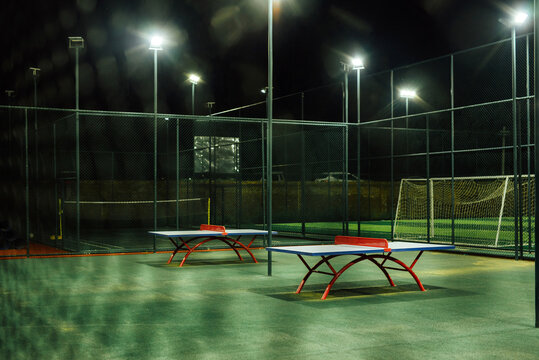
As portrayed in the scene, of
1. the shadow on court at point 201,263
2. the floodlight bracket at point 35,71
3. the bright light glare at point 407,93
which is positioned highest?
the floodlight bracket at point 35,71

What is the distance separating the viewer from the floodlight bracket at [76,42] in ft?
48.2

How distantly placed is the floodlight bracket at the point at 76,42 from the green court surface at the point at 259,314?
544 cm

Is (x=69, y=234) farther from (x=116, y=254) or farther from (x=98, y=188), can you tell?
(x=116, y=254)

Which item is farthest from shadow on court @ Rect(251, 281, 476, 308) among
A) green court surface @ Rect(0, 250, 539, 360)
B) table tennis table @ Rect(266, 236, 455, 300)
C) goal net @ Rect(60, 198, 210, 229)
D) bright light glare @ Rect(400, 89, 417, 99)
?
bright light glare @ Rect(400, 89, 417, 99)

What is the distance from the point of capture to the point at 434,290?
934cm

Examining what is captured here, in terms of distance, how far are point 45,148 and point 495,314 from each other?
1787 cm

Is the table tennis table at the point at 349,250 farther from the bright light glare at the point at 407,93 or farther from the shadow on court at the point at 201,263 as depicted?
the bright light glare at the point at 407,93

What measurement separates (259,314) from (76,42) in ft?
32.2

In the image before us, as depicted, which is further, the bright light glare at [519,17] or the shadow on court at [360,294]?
the bright light glare at [519,17]

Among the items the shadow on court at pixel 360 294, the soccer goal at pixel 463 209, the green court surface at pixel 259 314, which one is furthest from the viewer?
the soccer goal at pixel 463 209

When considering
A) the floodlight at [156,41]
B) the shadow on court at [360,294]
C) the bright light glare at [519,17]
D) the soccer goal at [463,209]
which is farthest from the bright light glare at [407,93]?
the shadow on court at [360,294]

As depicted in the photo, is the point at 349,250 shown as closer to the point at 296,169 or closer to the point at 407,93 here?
the point at 407,93

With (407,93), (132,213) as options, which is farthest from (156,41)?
(407,93)

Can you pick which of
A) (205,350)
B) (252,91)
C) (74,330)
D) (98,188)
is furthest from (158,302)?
(252,91)
